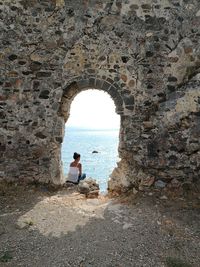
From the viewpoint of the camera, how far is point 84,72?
812 cm

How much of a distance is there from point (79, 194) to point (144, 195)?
59.6 inches

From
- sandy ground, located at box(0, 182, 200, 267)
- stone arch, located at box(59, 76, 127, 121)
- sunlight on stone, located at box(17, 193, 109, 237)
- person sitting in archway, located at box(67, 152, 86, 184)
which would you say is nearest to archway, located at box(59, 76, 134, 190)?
stone arch, located at box(59, 76, 127, 121)

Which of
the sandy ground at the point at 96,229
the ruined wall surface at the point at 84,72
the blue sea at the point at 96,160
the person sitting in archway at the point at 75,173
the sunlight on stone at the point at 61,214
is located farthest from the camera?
the blue sea at the point at 96,160

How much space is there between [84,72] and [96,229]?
3540 millimetres

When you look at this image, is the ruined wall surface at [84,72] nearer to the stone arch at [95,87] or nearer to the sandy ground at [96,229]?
the stone arch at [95,87]

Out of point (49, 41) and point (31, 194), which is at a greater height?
point (49, 41)

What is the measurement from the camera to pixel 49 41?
8.09 m

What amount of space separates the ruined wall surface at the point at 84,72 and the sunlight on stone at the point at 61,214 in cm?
78

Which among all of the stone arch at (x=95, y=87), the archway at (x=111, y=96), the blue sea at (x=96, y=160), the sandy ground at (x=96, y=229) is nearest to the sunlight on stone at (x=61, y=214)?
the sandy ground at (x=96, y=229)

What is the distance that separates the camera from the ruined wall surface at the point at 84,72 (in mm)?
8078

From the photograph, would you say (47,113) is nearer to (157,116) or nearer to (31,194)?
(31,194)

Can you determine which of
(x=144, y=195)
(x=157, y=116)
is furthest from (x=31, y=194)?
(x=157, y=116)

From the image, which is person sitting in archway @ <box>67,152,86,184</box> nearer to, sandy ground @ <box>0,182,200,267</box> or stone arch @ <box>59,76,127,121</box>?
sandy ground @ <box>0,182,200,267</box>

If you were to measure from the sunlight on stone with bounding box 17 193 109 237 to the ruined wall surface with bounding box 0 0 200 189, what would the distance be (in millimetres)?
785
